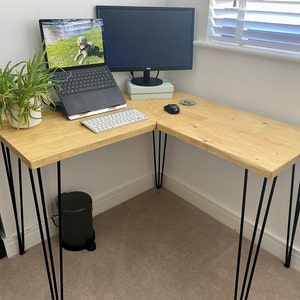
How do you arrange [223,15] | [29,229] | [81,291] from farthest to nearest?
[29,229]
[223,15]
[81,291]

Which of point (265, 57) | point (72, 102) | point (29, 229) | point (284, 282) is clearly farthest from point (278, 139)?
point (29, 229)

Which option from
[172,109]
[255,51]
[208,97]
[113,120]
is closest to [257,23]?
[255,51]

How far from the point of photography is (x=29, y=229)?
1.84 m

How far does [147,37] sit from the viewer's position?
173 centimetres

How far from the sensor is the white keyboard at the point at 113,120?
140 centimetres

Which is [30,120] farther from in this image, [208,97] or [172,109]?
[208,97]

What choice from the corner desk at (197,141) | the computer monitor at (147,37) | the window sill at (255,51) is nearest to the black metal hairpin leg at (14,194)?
the corner desk at (197,141)

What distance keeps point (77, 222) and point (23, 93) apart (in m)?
0.78

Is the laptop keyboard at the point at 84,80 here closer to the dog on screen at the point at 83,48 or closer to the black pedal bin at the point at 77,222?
the dog on screen at the point at 83,48

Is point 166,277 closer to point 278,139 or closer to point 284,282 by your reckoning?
point 284,282

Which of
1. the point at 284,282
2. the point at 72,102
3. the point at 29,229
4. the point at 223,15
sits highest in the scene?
the point at 223,15

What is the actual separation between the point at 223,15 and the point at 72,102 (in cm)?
92

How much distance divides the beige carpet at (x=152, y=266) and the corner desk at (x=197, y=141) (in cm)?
12

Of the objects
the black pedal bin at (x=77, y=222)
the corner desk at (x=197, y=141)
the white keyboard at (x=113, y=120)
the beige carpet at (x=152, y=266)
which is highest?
the white keyboard at (x=113, y=120)
